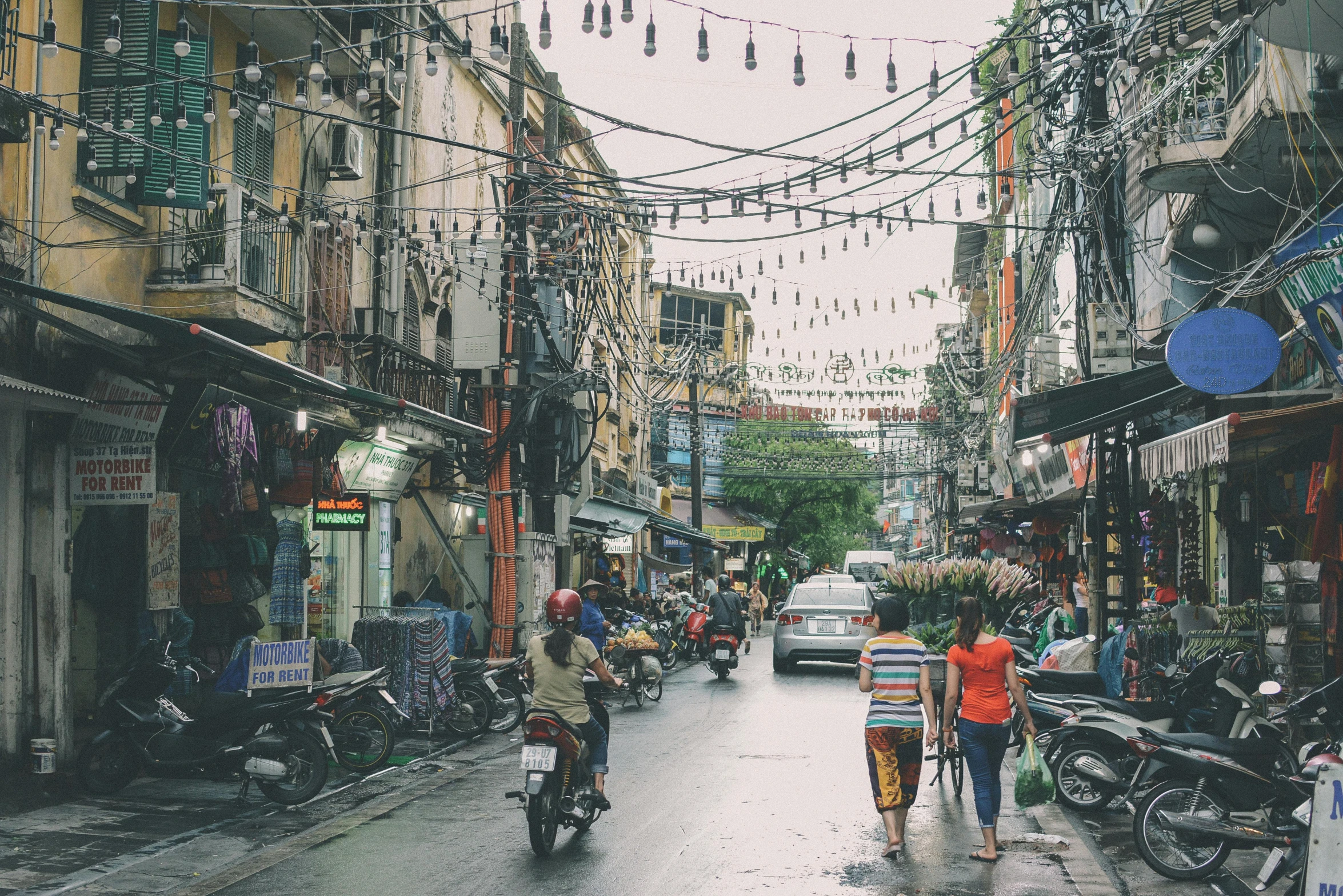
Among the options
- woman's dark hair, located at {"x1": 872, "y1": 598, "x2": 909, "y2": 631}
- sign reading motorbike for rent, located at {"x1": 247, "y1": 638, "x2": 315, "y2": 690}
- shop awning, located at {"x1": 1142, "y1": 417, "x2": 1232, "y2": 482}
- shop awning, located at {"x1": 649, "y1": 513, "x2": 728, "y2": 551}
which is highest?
shop awning, located at {"x1": 1142, "y1": 417, "x2": 1232, "y2": 482}

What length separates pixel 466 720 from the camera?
48.4ft

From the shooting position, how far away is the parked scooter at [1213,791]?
24.7 feet

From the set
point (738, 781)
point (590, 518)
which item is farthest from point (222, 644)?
point (590, 518)

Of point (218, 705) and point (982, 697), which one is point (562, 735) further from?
point (218, 705)

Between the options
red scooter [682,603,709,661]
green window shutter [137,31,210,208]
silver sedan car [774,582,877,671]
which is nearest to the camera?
green window shutter [137,31,210,208]

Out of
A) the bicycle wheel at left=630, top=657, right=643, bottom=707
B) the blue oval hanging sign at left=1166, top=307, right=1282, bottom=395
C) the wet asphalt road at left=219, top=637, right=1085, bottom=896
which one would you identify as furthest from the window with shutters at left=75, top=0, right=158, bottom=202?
the bicycle wheel at left=630, top=657, right=643, bottom=707

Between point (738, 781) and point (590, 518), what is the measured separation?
628 inches

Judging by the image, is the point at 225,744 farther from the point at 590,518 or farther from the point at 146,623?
the point at 590,518

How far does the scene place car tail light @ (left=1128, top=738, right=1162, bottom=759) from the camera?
340 inches

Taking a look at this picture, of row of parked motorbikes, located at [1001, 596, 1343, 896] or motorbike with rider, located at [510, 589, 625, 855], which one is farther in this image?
motorbike with rider, located at [510, 589, 625, 855]

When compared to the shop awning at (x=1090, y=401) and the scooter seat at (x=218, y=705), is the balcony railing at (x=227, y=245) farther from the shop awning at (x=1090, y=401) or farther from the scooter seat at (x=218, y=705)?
the shop awning at (x=1090, y=401)

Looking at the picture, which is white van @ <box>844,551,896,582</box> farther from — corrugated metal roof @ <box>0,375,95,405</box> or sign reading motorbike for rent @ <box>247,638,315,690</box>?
corrugated metal roof @ <box>0,375,95,405</box>

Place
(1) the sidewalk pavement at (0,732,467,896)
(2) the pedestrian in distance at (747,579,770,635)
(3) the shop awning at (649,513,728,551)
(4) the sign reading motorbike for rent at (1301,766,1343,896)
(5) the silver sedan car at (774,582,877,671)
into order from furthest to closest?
(2) the pedestrian in distance at (747,579,770,635), (3) the shop awning at (649,513,728,551), (5) the silver sedan car at (774,582,877,671), (1) the sidewalk pavement at (0,732,467,896), (4) the sign reading motorbike for rent at (1301,766,1343,896)

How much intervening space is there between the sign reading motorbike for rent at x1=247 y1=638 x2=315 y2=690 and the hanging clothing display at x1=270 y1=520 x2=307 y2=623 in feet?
9.39
